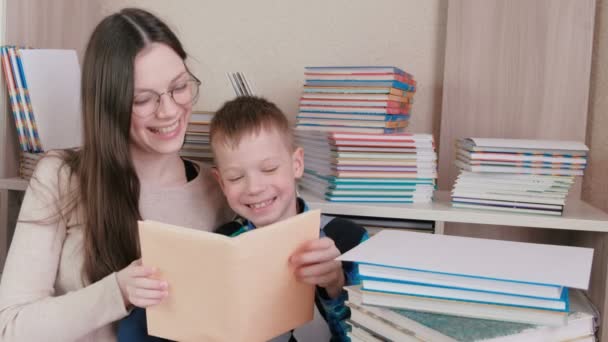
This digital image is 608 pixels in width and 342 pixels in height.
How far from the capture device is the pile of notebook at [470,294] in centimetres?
82

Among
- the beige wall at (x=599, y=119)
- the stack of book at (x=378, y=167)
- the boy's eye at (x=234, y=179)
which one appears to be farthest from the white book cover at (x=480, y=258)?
the beige wall at (x=599, y=119)

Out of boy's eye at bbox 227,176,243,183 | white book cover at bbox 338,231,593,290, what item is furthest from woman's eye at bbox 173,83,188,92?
white book cover at bbox 338,231,593,290

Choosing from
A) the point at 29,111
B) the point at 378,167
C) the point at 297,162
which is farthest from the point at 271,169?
the point at 29,111

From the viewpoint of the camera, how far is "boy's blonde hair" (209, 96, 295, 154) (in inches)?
53.3

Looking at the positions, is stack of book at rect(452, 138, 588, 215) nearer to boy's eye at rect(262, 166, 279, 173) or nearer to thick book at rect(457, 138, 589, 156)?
thick book at rect(457, 138, 589, 156)

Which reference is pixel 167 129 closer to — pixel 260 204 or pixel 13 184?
Answer: pixel 260 204

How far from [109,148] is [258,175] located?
0.32 metres

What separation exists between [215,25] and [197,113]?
0.47 meters

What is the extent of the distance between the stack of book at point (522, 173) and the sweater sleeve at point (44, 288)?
951 mm

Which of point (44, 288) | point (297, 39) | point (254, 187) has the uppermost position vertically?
point (297, 39)

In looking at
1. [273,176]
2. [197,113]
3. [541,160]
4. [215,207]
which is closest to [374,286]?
[273,176]

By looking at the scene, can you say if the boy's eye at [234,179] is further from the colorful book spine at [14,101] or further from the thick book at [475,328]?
→ the colorful book spine at [14,101]

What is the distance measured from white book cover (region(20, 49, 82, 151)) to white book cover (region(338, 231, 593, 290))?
1.15 meters

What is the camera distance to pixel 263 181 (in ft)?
4.37
